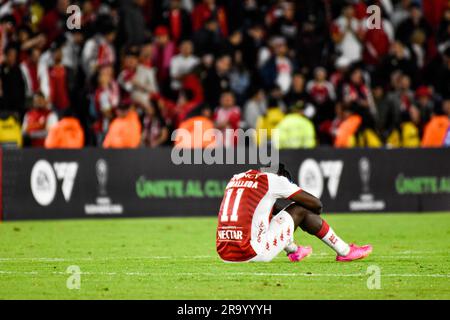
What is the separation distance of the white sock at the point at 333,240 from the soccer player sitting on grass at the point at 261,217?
12 mm

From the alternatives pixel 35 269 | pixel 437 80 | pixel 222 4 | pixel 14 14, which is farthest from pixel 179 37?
pixel 35 269

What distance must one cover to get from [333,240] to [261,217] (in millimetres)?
1097

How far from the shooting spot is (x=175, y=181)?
22.7 meters

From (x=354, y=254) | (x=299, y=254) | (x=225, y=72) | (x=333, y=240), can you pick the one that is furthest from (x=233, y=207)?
(x=225, y=72)

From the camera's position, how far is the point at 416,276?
13.0 metres

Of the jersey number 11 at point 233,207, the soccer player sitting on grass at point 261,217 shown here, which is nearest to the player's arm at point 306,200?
the soccer player sitting on grass at point 261,217

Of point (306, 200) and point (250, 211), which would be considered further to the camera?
point (306, 200)

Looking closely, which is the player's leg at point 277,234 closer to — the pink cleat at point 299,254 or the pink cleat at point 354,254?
the pink cleat at point 299,254

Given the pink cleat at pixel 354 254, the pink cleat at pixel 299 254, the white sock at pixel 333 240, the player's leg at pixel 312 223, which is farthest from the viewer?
the pink cleat at pixel 299 254

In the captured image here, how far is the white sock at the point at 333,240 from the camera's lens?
1390cm

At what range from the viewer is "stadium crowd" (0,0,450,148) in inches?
950

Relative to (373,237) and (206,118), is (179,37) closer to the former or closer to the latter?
(206,118)

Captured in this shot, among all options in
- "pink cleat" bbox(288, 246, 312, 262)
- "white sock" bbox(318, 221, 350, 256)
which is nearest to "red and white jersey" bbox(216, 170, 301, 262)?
"white sock" bbox(318, 221, 350, 256)

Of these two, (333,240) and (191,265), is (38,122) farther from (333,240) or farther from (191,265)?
(333,240)
